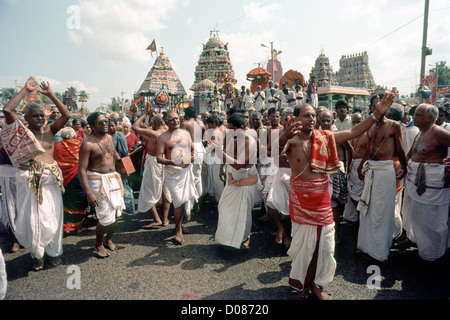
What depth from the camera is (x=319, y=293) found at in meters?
2.76

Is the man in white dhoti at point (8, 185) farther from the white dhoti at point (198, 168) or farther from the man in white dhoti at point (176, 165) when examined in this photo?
the white dhoti at point (198, 168)

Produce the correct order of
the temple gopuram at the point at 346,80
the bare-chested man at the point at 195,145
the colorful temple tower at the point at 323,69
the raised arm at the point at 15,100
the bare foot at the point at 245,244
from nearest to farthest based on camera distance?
the raised arm at the point at 15,100
the bare foot at the point at 245,244
the bare-chested man at the point at 195,145
the temple gopuram at the point at 346,80
the colorful temple tower at the point at 323,69

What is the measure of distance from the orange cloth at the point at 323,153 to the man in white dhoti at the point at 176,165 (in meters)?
2.22

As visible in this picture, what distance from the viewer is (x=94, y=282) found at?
10.3 ft

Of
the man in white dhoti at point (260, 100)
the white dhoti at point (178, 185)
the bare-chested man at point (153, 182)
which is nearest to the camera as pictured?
the white dhoti at point (178, 185)

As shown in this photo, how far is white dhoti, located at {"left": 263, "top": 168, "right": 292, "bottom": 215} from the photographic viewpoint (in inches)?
166

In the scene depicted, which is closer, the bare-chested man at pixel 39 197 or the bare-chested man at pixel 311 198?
the bare-chested man at pixel 311 198

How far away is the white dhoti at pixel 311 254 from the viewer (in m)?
2.71

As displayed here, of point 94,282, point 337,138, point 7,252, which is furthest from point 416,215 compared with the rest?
point 7,252

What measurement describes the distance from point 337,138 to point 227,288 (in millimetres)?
2046

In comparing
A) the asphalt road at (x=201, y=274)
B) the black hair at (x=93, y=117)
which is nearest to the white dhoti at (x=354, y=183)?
the asphalt road at (x=201, y=274)

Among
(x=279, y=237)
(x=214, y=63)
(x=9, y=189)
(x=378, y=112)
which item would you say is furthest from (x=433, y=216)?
(x=214, y=63)

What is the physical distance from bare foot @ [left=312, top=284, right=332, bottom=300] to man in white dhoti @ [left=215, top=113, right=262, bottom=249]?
45.5 inches

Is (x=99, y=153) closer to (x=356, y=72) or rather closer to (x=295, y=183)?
(x=295, y=183)
